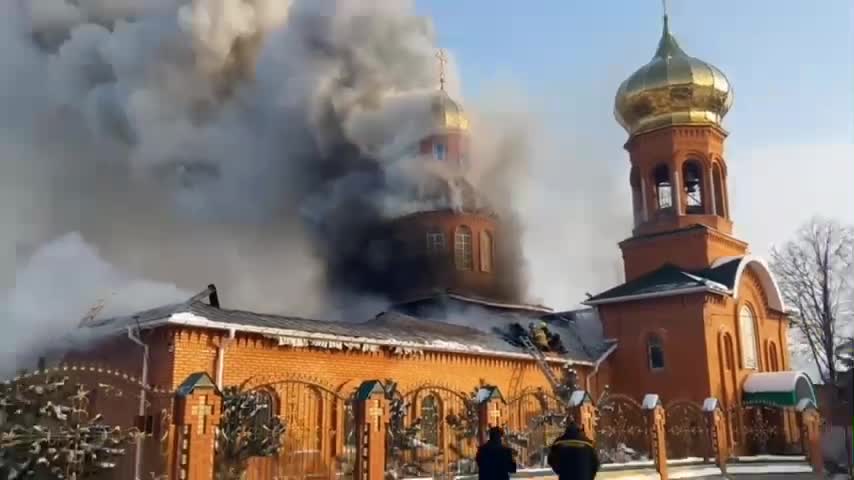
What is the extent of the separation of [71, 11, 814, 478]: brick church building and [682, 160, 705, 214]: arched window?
58 millimetres

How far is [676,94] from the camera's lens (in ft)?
75.6

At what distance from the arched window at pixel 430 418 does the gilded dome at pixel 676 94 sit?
39.0 feet

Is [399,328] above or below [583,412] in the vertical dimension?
above

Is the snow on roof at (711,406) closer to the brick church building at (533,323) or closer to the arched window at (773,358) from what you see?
the brick church building at (533,323)

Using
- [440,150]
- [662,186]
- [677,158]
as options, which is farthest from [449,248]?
[677,158]

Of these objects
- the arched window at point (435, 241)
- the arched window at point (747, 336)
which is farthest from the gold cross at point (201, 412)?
the arched window at point (435, 241)

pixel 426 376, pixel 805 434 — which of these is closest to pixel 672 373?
pixel 805 434

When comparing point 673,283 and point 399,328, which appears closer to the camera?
point 399,328

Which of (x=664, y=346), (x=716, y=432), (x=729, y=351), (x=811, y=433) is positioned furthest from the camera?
(x=729, y=351)

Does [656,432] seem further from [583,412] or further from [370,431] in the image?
[370,431]

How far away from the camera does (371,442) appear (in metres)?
9.80

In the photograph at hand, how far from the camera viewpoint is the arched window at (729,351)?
20766 millimetres

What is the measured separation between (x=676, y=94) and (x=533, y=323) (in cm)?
792

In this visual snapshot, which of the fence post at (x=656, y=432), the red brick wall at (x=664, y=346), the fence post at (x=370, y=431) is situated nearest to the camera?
the fence post at (x=370, y=431)
